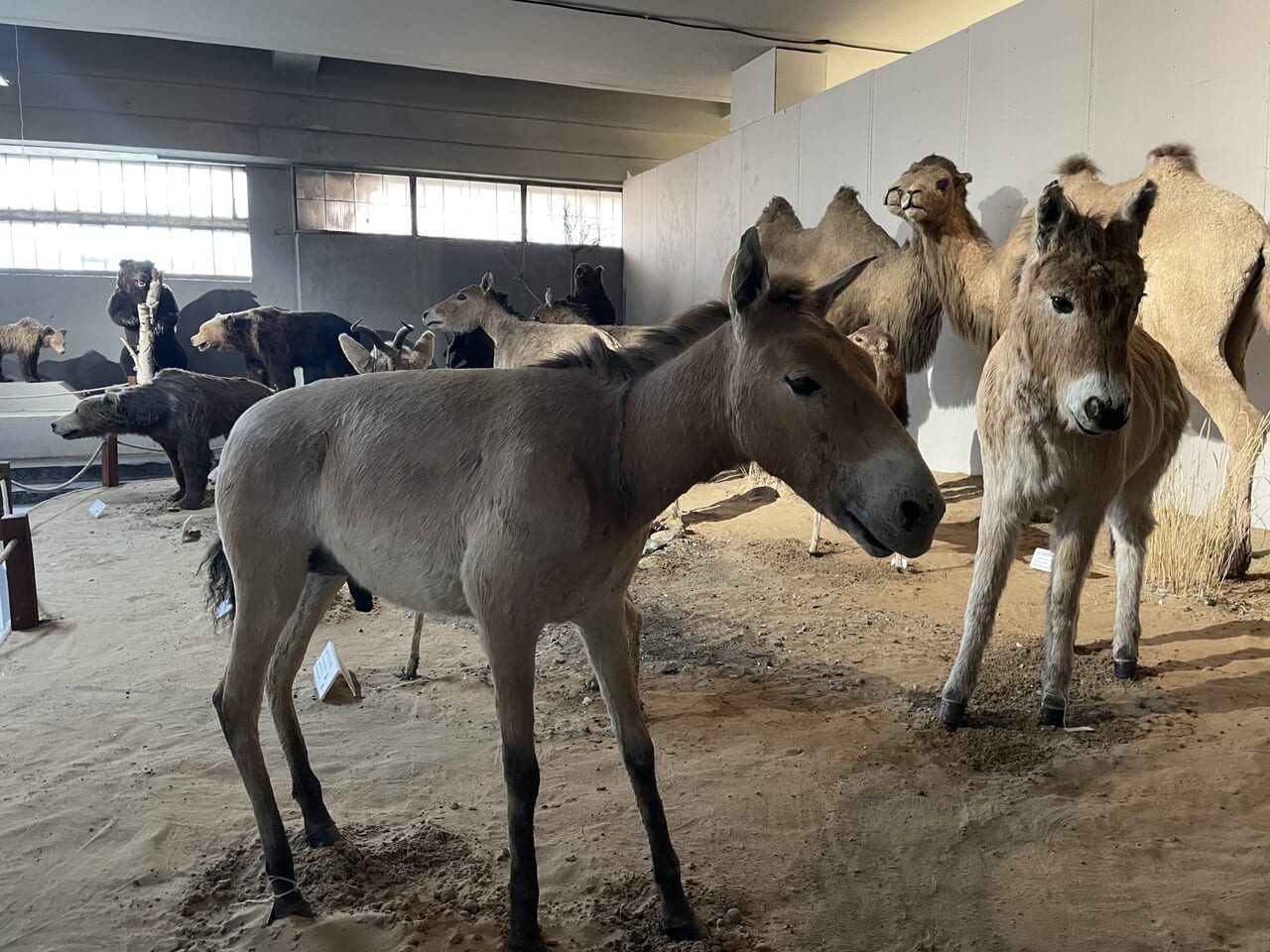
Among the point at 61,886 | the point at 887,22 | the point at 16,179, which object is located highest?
the point at 887,22

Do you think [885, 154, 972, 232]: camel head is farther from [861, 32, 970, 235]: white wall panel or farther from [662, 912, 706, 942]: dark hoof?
[662, 912, 706, 942]: dark hoof

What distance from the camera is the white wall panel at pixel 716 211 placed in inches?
410

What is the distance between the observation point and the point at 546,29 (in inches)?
371

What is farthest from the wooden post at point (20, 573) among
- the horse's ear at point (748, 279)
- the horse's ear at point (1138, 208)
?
the horse's ear at point (1138, 208)

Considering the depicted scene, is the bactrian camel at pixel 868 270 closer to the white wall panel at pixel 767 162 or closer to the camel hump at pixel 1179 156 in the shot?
the camel hump at pixel 1179 156

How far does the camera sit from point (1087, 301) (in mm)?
2574

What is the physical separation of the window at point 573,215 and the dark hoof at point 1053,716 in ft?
39.5

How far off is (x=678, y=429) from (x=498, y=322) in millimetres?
5827

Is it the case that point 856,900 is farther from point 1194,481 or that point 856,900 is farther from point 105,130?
point 105,130

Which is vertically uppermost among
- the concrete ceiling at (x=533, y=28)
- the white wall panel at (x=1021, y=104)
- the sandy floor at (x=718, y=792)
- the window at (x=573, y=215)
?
the concrete ceiling at (x=533, y=28)

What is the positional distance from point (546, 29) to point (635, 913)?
970cm

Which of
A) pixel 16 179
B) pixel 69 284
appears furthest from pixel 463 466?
pixel 16 179

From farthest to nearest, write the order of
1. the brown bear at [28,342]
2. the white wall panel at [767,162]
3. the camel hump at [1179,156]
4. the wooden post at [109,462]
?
the brown bear at [28,342], the white wall panel at [767,162], the wooden post at [109,462], the camel hump at [1179,156]

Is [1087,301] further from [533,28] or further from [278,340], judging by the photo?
[278,340]
